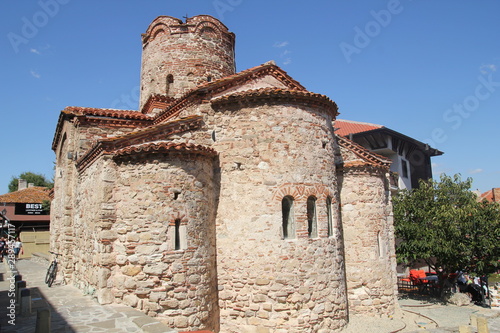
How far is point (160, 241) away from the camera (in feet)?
25.3

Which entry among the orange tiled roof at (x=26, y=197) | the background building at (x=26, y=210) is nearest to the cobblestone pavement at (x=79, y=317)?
the background building at (x=26, y=210)

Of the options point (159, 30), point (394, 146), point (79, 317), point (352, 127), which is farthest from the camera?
point (352, 127)

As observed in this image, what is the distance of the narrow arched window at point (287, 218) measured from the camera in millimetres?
8680

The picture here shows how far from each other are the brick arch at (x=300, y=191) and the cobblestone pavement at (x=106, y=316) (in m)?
3.53

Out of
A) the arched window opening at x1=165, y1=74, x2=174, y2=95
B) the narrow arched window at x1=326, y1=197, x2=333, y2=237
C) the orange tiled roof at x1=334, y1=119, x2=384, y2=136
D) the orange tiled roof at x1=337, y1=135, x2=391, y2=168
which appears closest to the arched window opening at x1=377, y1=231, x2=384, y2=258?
the orange tiled roof at x1=337, y1=135, x2=391, y2=168

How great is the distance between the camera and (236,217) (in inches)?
345

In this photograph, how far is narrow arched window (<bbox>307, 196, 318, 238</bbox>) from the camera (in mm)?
8961

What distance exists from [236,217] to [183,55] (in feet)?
25.8

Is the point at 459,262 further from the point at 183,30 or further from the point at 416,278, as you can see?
the point at 183,30

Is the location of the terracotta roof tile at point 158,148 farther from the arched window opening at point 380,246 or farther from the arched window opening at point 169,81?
the arched window opening at point 169,81

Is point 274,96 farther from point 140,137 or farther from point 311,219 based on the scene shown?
point 140,137

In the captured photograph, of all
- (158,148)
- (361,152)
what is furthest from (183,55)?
(361,152)

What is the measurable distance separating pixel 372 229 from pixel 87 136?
351 inches

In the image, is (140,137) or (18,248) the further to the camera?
(18,248)
